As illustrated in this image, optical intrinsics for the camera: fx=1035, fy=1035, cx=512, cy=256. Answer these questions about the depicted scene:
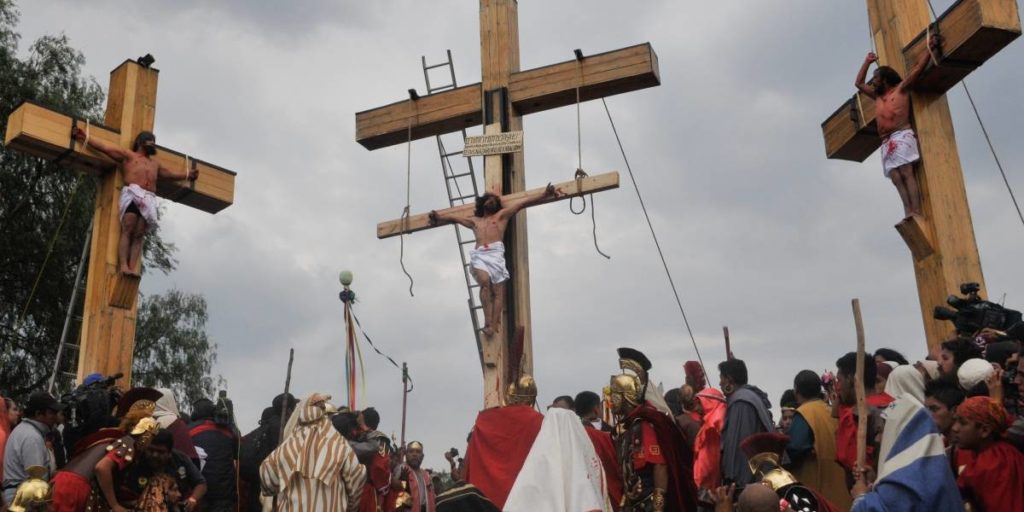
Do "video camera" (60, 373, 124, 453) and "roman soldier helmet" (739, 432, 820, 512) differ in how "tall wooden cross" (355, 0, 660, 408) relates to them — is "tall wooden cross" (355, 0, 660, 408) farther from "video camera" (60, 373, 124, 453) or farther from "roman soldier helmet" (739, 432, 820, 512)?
"roman soldier helmet" (739, 432, 820, 512)

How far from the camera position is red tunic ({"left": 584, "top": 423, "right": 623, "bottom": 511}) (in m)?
7.16

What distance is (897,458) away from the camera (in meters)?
3.88

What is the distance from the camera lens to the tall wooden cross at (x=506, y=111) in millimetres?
9703

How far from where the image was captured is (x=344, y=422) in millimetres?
7625

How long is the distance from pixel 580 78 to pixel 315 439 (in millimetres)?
5198

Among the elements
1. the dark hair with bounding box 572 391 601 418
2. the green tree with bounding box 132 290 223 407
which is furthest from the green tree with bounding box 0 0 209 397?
the dark hair with bounding box 572 391 601 418

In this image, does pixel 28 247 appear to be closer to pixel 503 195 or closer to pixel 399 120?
pixel 399 120

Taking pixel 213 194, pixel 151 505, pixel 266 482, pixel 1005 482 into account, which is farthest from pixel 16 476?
pixel 1005 482

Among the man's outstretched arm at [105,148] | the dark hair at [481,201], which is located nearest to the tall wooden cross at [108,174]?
the man's outstretched arm at [105,148]

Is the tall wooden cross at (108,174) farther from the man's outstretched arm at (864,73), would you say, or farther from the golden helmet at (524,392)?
the man's outstretched arm at (864,73)

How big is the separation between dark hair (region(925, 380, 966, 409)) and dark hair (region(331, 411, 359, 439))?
419 cm

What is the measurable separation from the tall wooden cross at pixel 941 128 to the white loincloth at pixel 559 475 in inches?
133

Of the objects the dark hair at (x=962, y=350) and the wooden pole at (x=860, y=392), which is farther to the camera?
the dark hair at (x=962, y=350)

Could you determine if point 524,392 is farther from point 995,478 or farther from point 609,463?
point 995,478
